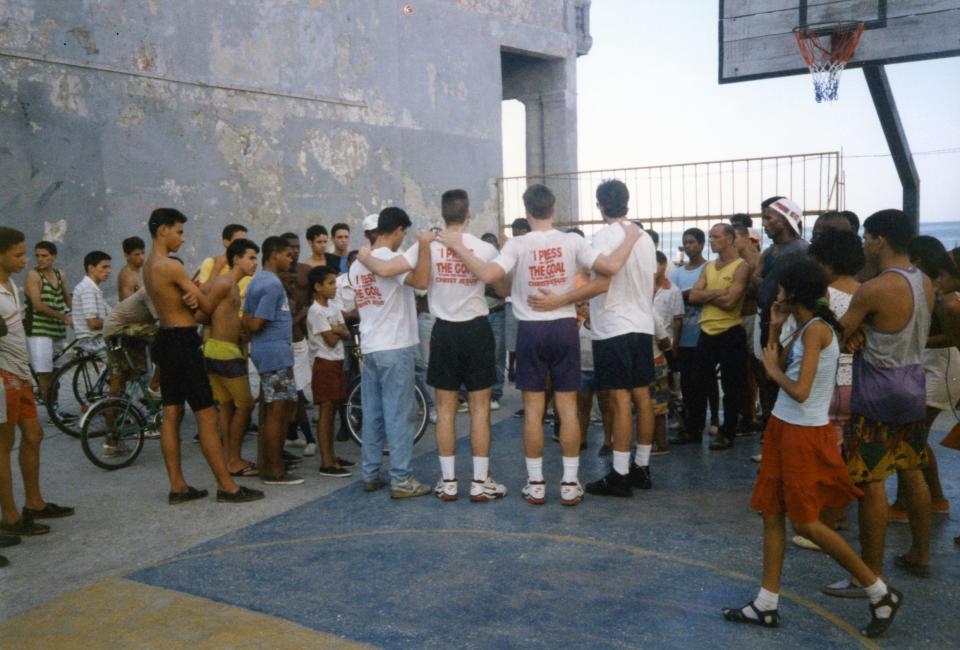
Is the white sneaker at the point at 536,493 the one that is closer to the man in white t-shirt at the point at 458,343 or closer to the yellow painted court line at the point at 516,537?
the man in white t-shirt at the point at 458,343

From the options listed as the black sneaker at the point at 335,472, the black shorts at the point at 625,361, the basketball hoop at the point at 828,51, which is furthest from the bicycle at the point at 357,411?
the basketball hoop at the point at 828,51

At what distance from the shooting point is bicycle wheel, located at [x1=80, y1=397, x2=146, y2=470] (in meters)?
6.70

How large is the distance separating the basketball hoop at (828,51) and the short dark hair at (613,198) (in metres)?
6.01

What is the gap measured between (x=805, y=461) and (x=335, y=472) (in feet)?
12.6

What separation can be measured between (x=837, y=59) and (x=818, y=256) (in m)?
7.01

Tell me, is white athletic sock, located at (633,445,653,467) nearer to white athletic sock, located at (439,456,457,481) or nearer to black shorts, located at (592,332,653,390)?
black shorts, located at (592,332,653,390)

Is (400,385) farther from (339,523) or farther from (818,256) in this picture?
(818,256)

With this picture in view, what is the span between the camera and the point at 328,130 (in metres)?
13.0

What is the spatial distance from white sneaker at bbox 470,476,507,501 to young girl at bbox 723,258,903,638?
218 centimetres

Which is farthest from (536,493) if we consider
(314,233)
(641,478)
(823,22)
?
(823,22)

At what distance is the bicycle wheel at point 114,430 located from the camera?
6.70 meters

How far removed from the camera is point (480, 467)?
18.1 ft

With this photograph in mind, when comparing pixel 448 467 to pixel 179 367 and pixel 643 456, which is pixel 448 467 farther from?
pixel 179 367

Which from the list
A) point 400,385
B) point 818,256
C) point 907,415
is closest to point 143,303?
point 400,385
